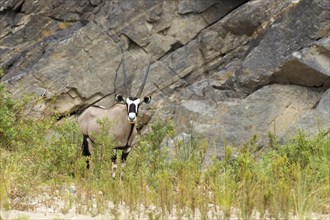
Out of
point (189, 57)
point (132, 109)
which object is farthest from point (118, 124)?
point (189, 57)

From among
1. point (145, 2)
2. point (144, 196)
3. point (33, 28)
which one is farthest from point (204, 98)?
point (144, 196)

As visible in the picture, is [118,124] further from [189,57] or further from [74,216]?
[189,57]

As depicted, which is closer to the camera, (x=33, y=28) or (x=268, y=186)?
(x=268, y=186)

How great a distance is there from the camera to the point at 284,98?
15.8 meters

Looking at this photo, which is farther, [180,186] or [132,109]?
[132,109]

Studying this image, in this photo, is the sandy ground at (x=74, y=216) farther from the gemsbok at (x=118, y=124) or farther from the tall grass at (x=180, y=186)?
the gemsbok at (x=118, y=124)

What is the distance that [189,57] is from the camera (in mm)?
18781

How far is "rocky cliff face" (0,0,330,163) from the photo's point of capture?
618 inches

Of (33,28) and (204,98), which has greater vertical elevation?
(33,28)

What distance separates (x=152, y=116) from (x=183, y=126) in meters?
1.88

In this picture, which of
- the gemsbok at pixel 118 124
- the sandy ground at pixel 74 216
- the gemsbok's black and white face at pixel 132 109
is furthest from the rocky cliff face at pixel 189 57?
the sandy ground at pixel 74 216

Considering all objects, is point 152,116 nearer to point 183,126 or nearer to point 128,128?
point 183,126

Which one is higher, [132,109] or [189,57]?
[189,57]

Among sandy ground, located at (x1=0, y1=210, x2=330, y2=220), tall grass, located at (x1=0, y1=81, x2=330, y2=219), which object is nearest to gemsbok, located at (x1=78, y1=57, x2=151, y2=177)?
tall grass, located at (x1=0, y1=81, x2=330, y2=219)
